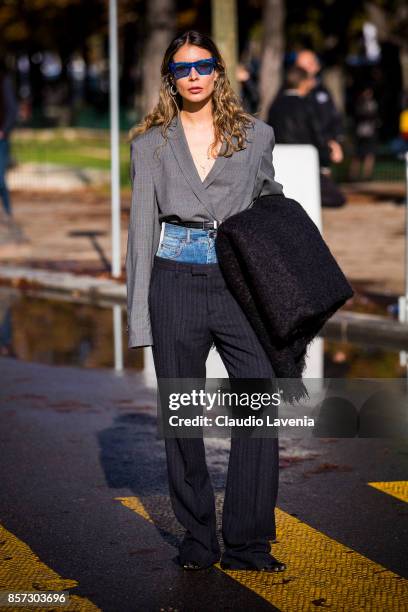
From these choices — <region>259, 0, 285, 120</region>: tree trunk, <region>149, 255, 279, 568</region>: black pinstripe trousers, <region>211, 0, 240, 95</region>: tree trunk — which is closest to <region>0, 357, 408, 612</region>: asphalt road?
<region>149, 255, 279, 568</region>: black pinstripe trousers

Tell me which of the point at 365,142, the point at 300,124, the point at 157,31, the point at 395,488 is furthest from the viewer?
the point at 365,142

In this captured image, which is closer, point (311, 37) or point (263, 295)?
point (263, 295)

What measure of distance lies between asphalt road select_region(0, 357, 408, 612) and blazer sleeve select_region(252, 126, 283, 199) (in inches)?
54.8

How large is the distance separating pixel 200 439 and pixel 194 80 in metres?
1.29

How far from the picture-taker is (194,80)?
16.0 feet

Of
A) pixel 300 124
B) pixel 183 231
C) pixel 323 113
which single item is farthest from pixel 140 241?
pixel 323 113

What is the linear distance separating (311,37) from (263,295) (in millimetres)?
47214

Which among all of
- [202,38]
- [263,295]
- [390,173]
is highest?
[202,38]

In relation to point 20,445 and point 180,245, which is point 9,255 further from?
point 180,245

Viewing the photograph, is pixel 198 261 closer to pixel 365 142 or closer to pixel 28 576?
Answer: pixel 28 576

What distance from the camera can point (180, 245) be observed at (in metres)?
4.86

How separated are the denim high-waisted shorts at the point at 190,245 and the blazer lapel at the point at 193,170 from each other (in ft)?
0.27

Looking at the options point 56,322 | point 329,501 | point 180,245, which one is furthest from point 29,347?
point 180,245

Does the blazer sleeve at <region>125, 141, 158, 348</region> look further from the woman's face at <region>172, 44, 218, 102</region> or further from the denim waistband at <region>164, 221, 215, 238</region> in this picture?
the woman's face at <region>172, 44, 218, 102</region>
